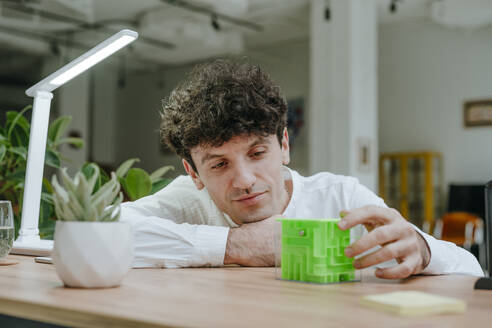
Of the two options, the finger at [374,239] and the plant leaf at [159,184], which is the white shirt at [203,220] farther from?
the plant leaf at [159,184]

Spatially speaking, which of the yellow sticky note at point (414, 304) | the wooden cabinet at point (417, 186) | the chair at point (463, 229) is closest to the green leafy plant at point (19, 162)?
the yellow sticky note at point (414, 304)

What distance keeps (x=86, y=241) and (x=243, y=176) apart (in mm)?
578

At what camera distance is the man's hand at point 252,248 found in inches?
49.7

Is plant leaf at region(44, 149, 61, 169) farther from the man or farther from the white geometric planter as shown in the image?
the white geometric planter

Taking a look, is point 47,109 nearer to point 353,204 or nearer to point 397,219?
point 353,204

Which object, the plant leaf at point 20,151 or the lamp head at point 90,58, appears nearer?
the lamp head at point 90,58

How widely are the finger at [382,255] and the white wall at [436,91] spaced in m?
7.05

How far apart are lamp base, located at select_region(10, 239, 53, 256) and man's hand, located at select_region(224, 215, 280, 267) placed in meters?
0.53

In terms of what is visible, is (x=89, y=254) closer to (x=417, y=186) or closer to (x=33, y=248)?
(x=33, y=248)

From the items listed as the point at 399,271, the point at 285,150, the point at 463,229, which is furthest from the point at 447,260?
the point at 463,229

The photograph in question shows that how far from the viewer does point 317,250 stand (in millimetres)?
958

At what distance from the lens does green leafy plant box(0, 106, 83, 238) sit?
2.00 meters

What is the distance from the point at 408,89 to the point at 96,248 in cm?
797

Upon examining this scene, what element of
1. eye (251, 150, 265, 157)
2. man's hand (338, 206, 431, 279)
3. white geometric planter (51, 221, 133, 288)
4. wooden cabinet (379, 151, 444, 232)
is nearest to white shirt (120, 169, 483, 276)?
man's hand (338, 206, 431, 279)
